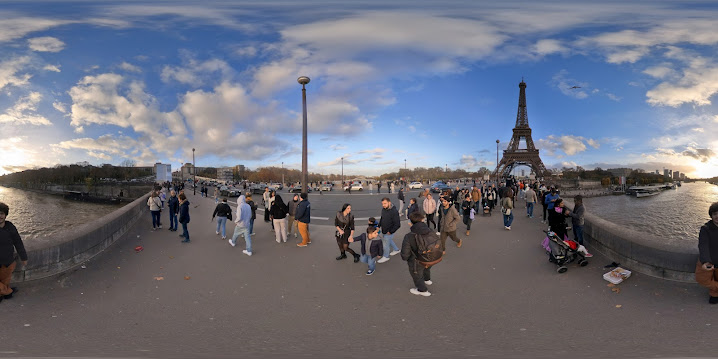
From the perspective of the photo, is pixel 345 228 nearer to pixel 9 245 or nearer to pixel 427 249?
pixel 427 249

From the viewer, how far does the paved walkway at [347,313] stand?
4270 millimetres

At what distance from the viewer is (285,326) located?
476 centimetres

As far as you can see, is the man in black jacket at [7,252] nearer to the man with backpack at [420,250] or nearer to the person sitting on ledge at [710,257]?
the man with backpack at [420,250]

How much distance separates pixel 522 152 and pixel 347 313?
244 ft

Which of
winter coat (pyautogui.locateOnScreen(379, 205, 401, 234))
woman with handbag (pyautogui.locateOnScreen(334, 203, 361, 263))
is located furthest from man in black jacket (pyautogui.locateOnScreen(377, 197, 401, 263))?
woman with handbag (pyautogui.locateOnScreen(334, 203, 361, 263))

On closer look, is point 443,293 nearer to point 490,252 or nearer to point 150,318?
point 490,252

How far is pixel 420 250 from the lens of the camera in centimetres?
572

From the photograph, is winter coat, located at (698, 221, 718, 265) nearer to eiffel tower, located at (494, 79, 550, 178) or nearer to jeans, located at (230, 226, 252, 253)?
jeans, located at (230, 226, 252, 253)


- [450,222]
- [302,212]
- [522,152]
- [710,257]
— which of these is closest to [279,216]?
[302,212]

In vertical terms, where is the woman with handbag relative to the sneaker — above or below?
above

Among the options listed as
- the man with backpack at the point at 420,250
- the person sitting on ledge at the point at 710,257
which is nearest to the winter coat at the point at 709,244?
the person sitting on ledge at the point at 710,257

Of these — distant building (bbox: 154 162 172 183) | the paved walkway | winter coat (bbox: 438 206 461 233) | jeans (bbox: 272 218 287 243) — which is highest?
distant building (bbox: 154 162 172 183)

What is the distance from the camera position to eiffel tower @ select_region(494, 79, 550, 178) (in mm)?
68125

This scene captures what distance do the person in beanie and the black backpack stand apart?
4337mm
